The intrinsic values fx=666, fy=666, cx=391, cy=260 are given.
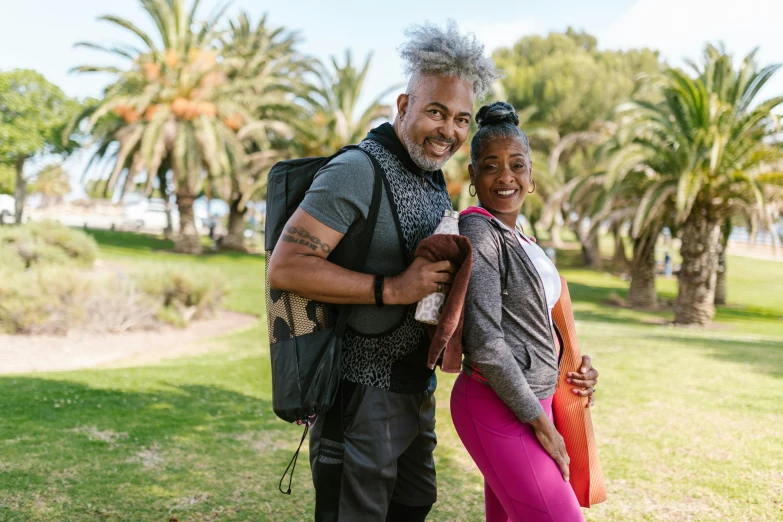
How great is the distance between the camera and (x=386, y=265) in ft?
8.25

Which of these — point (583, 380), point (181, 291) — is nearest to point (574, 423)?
point (583, 380)

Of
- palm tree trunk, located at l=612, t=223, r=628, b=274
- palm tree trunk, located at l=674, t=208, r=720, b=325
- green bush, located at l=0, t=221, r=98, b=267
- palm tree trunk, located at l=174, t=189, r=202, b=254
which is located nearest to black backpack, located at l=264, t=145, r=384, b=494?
palm tree trunk, located at l=674, t=208, r=720, b=325

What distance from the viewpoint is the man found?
2354 mm

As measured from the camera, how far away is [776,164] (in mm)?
16484

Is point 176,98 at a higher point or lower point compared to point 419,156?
higher

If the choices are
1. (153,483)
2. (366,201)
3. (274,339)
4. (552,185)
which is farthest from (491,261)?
(552,185)

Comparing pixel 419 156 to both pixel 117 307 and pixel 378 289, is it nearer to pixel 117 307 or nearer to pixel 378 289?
pixel 378 289

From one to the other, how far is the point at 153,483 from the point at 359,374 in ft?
9.25

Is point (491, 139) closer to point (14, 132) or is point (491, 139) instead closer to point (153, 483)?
point (153, 483)

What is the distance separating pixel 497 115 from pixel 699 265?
1613 centimetres

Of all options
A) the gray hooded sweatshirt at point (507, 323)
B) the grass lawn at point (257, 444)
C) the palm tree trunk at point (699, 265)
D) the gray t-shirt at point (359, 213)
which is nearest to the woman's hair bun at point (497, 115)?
the gray hooded sweatshirt at point (507, 323)

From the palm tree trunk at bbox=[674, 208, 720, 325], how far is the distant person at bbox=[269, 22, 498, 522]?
1597cm

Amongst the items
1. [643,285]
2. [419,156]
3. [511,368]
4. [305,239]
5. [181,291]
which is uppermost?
[419,156]

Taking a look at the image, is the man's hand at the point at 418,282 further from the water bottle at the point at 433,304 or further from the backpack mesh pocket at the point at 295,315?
the backpack mesh pocket at the point at 295,315
